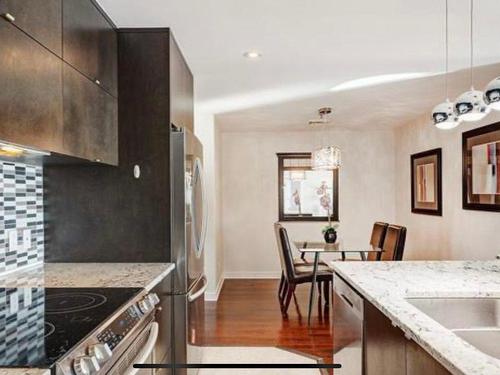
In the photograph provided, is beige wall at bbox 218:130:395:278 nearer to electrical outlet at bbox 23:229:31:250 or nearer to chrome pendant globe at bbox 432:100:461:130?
electrical outlet at bbox 23:229:31:250

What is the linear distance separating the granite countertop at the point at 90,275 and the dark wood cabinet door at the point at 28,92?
65cm

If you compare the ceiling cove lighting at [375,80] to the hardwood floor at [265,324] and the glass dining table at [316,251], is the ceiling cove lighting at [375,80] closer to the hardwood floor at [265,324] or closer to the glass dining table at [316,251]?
the glass dining table at [316,251]

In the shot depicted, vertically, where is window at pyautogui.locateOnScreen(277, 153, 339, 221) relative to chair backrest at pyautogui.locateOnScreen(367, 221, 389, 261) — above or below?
above

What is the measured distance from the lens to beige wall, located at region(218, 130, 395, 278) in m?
7.12

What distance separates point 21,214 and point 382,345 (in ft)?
6.51

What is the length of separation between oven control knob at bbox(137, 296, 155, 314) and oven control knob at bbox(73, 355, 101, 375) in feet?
1.86

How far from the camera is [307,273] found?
4.84 m

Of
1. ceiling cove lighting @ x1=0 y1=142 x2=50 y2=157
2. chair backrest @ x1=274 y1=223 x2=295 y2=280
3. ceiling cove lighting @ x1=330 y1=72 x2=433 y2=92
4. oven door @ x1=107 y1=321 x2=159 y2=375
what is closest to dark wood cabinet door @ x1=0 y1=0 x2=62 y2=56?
ceiling cove lighting @ x1=0 y1=142 x2=50 y2=157

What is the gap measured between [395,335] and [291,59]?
229 cm

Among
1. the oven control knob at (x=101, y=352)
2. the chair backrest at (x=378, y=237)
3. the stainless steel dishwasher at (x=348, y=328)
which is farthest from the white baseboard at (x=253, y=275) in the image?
the oven control knob at (x=101, y=352)

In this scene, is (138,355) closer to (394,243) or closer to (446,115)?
(446,115)

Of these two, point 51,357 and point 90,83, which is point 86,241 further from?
point 51,357

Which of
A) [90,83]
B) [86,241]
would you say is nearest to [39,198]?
[86,241]

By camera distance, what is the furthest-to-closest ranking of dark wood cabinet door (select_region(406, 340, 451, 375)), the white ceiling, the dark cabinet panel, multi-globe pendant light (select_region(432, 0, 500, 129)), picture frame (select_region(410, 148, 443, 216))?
picture frame (select_region(410, 148, 443, 216)) → the dark cabinet panel → the white ceiling → multi-globe pendant light (select_region(432, 0, 500, 129)) → dark wood cabinet door (select_region(406, 340, 451, 375))
